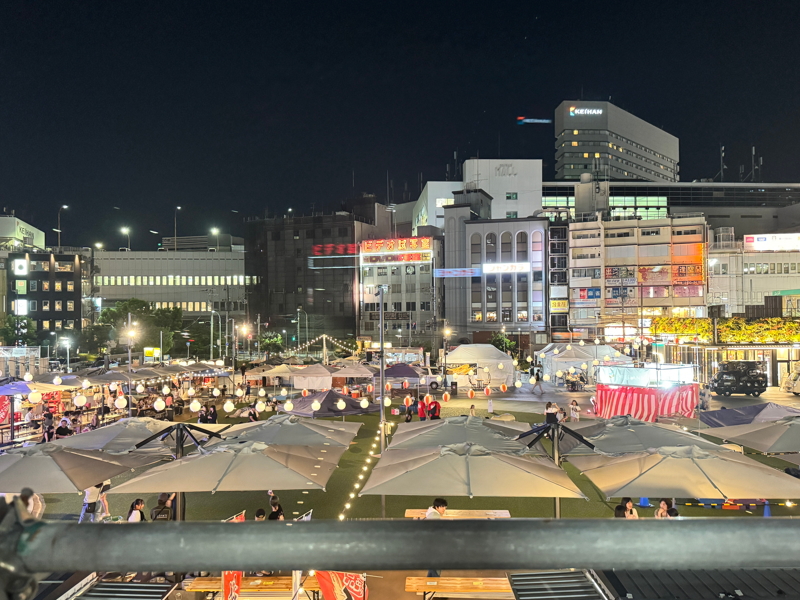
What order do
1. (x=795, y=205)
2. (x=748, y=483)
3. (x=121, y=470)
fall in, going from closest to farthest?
1. (x=748, y=483)
2. (x=121, y=470)
3. (x=795, y=205)

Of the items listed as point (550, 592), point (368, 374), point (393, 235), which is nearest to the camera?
point (550, 592)

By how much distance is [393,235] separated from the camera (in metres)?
108

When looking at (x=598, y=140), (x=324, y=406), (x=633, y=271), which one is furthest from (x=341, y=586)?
(x=598, y=140)

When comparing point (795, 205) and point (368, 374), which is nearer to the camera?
point (368, 374)

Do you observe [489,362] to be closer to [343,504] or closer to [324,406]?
[324,406]

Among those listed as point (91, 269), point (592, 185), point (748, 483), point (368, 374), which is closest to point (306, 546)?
point (748, 483)

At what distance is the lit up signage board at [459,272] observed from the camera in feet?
242

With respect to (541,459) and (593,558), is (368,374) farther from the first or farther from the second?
(593,558)

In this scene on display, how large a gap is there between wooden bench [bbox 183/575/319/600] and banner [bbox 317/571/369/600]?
3.23 feet

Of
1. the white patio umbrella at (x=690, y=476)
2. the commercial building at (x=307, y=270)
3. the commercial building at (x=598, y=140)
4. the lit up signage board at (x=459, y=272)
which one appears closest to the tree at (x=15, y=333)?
the commercial building at (x=307, y=270)

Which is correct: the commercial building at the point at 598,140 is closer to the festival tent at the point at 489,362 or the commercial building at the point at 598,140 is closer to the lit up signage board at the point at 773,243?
the lit up signage board at the point at 773,243

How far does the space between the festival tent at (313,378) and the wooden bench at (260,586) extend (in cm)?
2171

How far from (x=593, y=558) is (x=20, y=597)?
128 cm

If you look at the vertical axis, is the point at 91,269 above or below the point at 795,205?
below
